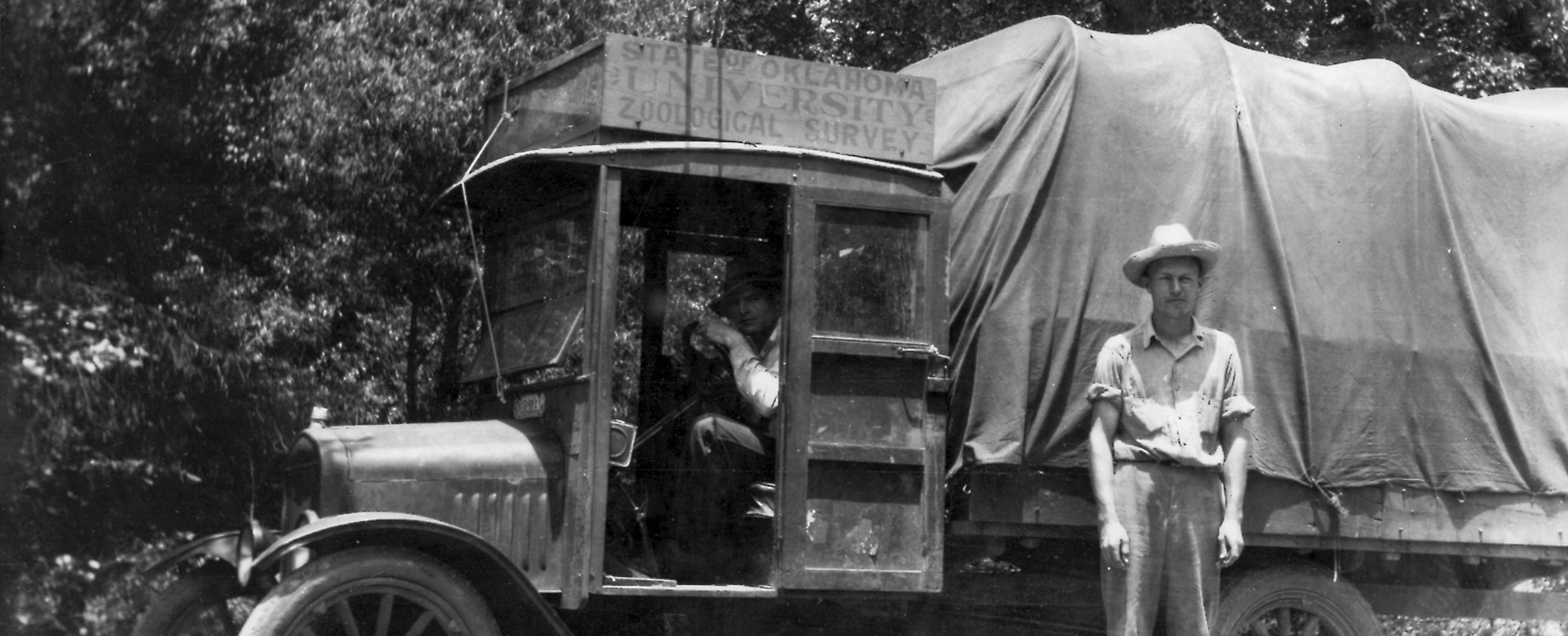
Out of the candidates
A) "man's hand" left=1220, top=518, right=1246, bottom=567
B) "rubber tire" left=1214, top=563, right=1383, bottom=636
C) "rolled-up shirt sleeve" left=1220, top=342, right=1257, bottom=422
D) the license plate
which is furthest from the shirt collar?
the license plate

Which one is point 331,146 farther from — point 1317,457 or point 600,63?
point 1317,457

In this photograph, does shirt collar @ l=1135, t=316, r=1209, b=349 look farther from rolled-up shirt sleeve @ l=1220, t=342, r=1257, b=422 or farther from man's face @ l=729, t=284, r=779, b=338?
man's face @ l=729, t=284, r=779, b=338

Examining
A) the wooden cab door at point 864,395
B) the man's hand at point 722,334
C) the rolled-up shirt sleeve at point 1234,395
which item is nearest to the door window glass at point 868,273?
the wooden cab door at point 864,395

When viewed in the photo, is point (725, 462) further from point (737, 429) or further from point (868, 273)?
point (868, 273)

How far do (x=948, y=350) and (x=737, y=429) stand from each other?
876 mm

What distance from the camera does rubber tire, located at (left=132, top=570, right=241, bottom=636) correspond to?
5.83 metres

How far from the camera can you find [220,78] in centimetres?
892

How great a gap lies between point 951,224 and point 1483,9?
8.97m

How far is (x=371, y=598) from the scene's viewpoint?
231 inches

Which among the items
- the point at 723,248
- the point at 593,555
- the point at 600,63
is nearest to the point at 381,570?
the point at 593,555

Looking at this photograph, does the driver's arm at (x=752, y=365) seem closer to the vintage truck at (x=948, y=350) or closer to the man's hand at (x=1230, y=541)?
the vintage truck at (x=948, y=350)

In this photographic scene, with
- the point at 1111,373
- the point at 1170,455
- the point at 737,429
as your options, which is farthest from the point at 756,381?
the point at 1170,455

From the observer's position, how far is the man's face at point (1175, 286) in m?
6.53

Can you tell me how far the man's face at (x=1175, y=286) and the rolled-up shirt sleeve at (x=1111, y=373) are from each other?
208 millimetres
